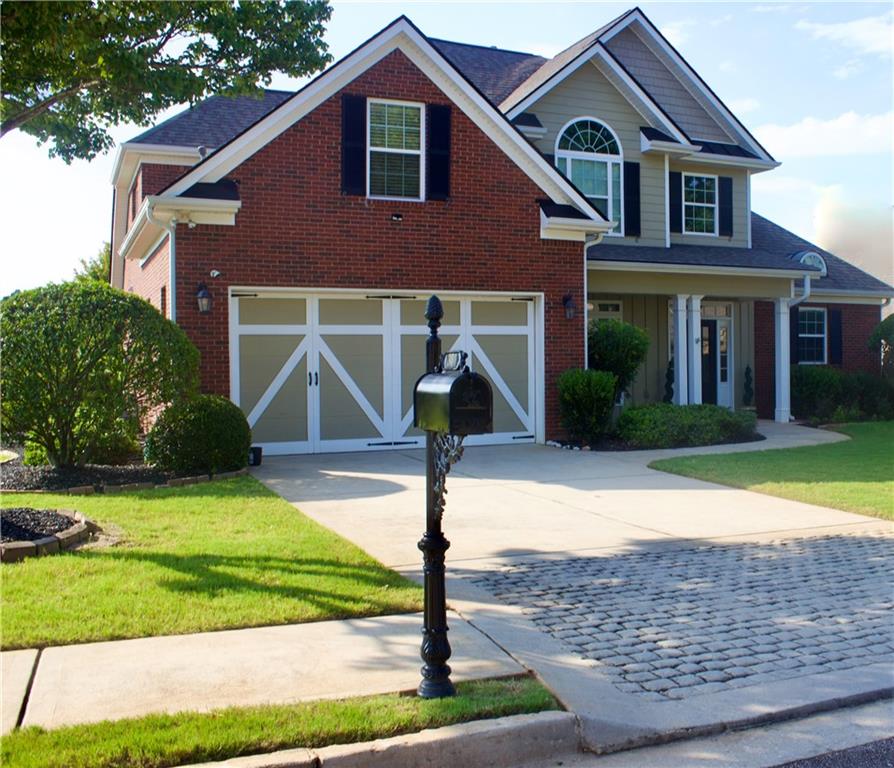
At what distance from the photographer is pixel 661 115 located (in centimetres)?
1919

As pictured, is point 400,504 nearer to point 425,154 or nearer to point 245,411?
point 245,411

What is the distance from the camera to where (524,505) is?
10039mm

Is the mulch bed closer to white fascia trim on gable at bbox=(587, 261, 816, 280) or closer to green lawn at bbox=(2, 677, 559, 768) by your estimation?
green lawn at bbox=(2, 677, 559, 768)

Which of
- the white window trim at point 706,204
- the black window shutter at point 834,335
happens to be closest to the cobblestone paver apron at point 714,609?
the white window trim at point 706,204

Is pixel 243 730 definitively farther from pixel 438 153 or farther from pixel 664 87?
pixel 664 87

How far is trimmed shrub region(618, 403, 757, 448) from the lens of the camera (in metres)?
15.5

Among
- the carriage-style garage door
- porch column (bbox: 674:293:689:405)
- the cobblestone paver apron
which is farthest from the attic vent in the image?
the cobblestone paver apron

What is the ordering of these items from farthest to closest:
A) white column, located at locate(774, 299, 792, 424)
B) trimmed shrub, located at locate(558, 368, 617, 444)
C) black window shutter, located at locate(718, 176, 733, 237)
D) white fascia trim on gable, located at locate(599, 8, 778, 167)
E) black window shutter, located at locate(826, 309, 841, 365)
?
black window shutter, located at locate(826, 309, 841, 365) → black window shutter, located at locate(718, 176, 733, 237) → white fascia trim on gable, located at locate(599, 8, 778, 167) → white column, located at locate(774, 299, 792, 424) → trimmed shrub, located at locate(558, 368, 617, 444)

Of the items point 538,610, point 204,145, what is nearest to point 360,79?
point 204,145

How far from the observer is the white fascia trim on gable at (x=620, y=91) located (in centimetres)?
1842

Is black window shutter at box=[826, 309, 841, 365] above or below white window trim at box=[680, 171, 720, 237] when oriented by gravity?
below

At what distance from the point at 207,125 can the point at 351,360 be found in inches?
293

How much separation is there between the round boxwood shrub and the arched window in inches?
401

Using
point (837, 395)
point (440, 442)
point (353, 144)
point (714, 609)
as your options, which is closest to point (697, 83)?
point (837, 395)
